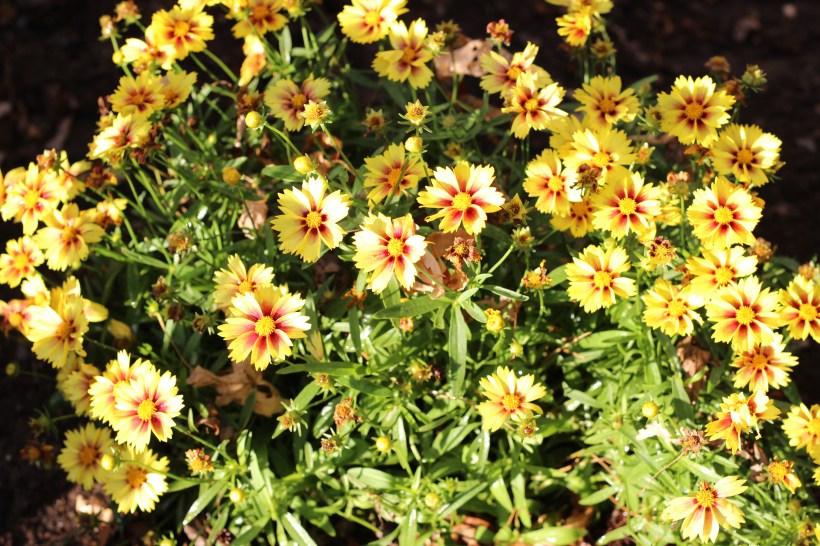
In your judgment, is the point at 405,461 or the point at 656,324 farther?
the point at 405,461

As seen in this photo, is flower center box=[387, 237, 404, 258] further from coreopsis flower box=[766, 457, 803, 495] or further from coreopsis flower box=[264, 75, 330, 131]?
coreopsis flower box=[766, 457, 803, 495]

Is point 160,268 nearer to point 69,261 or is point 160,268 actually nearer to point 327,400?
point 69,261

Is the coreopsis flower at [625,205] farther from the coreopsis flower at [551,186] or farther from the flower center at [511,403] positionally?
the flower center at [511,403]

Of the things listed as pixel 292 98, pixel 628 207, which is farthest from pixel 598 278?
pixel 292 98

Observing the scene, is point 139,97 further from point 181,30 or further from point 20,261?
point 20,261

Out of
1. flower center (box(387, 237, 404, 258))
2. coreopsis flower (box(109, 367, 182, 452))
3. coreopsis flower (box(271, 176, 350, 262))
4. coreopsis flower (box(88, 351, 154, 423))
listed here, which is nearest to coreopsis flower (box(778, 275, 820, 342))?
flower center (box(387, 237, 404, 258))

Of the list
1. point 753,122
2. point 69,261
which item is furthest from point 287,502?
point 753,122
